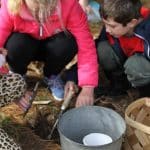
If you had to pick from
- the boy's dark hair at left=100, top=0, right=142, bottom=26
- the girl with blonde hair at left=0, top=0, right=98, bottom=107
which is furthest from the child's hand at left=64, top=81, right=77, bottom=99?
the boy's dark hair at left=100, top=0, right=142, bottom=26

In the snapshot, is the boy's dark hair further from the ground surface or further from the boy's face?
the ground surface

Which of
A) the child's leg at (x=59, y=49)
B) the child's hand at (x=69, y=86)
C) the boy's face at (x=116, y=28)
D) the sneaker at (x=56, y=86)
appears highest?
the boy's face at (x=116, y=28)

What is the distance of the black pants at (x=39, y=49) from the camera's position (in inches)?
77.9

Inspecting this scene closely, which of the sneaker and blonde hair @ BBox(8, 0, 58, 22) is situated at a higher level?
blonde hair @ BBox(8, 0, 58, 22)

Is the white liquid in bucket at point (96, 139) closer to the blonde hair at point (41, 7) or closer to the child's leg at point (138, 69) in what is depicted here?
the child's leg at point (138, 69)

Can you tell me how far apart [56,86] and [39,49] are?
0.20m

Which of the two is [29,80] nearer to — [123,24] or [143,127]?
[123,24]

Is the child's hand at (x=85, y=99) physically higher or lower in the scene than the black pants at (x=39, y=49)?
lower

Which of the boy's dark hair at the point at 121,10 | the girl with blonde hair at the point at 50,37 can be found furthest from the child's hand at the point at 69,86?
the boy's dark hair at the point at 121,10

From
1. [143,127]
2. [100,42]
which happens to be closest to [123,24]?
[100,42]

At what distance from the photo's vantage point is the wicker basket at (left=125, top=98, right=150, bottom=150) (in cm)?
166

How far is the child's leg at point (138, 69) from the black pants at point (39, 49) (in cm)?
24

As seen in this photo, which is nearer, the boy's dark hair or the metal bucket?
the metal bucket

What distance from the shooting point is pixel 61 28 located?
6.46 feet
